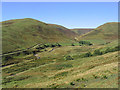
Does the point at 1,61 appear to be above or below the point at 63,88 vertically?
below

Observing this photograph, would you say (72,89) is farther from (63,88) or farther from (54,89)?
(54,89)

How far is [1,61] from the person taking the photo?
303 ft

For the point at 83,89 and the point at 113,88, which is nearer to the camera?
the point at 113,88

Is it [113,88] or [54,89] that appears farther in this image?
[54,89]

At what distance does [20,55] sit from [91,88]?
103204mm

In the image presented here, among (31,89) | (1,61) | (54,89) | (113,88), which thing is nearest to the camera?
(113,88)

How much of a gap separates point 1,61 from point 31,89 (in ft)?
249

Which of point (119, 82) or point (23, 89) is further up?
point (119, 82)

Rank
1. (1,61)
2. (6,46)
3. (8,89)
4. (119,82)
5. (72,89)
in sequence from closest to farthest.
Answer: (119,82) < (72,89) < (8,89) < (1,61) < (6,46)

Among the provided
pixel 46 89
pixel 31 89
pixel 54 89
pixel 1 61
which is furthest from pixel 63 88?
pixel 1 61

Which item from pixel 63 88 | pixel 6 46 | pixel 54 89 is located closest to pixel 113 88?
pixel 63 88

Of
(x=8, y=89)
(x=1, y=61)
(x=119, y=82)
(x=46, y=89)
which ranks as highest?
(x=119, y=82)

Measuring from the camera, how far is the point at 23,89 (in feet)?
91.5

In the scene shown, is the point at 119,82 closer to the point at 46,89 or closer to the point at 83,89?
the point at 83,89
